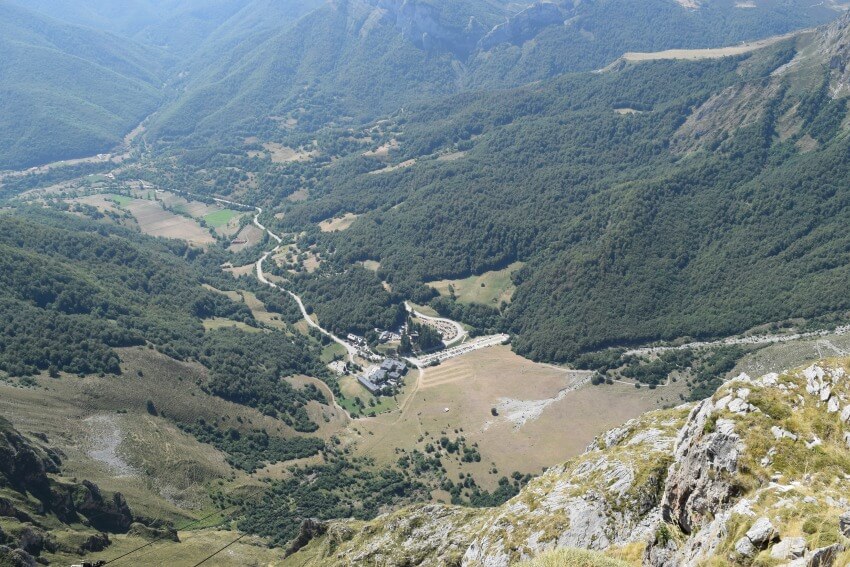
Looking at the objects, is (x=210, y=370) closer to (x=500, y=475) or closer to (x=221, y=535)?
(x=221, y=535)

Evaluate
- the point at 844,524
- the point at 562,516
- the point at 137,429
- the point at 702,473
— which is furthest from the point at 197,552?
the point at 844,524

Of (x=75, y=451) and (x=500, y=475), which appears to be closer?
(x=75, y=451)

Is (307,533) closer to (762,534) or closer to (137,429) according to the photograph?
(137,429)

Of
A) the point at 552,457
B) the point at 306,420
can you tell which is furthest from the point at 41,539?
the point at 552,457

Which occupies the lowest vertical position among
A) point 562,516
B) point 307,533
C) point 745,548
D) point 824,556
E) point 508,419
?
point 508,419

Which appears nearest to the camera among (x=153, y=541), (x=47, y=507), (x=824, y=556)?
(x=824, y=556)

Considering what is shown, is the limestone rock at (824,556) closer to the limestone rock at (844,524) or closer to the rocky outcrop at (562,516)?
the limestone rock at (844,524)
